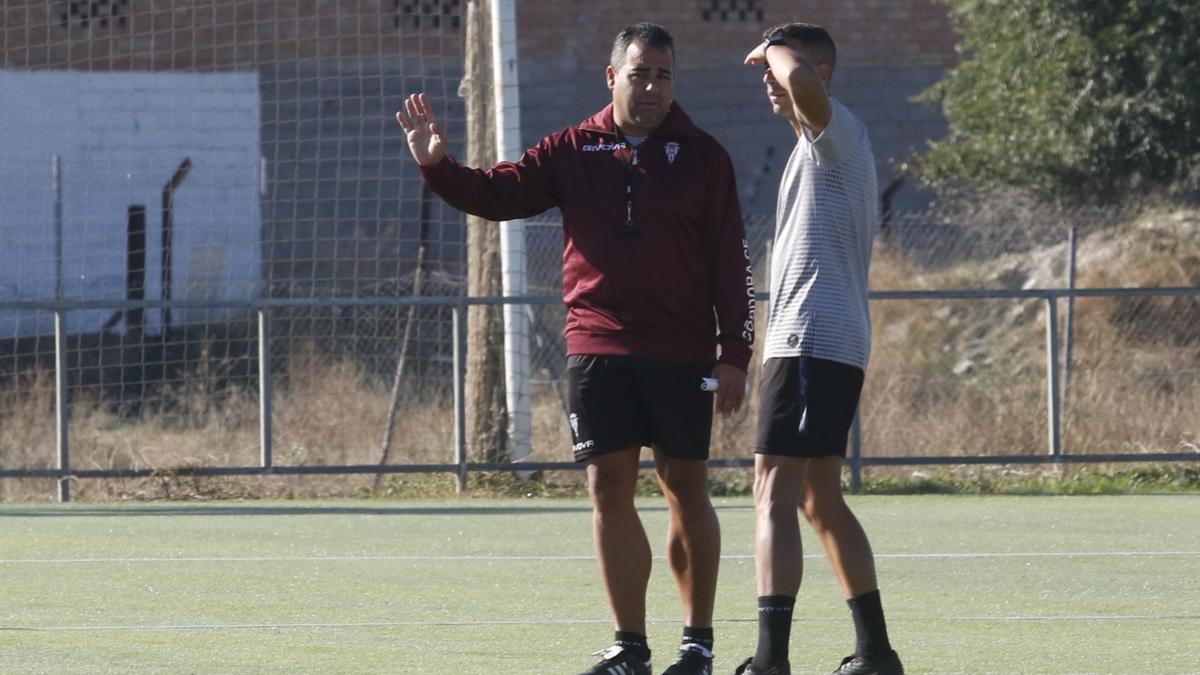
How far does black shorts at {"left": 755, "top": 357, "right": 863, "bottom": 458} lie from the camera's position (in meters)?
6.11

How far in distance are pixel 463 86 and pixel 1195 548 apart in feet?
24.3

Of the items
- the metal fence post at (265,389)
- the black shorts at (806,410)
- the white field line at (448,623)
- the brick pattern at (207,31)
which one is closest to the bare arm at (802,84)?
the black shorts at (806,410)

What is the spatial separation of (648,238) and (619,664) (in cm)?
130

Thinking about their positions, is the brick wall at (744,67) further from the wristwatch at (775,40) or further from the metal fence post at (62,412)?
the wristwatch at (775,40)

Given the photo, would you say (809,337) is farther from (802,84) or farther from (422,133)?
(422,133)

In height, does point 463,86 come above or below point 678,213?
above

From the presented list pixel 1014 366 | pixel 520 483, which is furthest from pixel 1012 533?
pixel 1014 366

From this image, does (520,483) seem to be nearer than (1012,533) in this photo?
No

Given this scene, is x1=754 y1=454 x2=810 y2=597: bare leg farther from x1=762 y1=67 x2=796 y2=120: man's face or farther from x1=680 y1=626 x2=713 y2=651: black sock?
x1=762 y1=67 x2=796 y2=120: man's face

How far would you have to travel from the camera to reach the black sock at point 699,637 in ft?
20.7

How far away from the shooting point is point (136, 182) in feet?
96.3

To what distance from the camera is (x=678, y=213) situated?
6238 millimetres

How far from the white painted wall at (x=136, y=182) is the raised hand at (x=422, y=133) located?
17077 mm

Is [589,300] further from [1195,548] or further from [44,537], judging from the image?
[44,537]
